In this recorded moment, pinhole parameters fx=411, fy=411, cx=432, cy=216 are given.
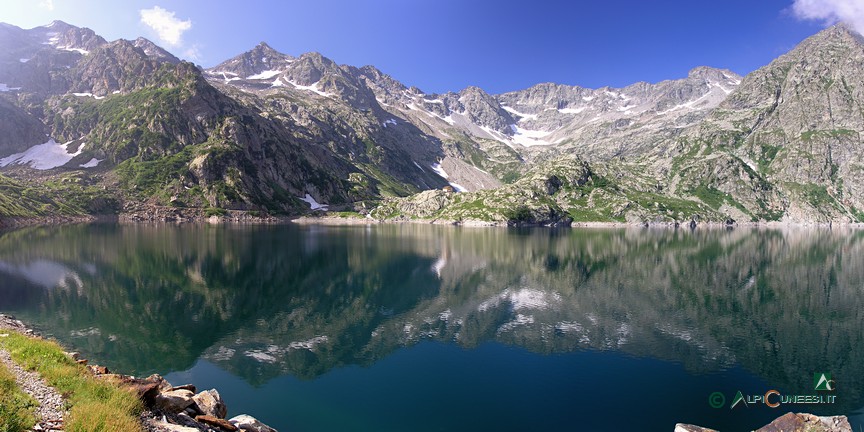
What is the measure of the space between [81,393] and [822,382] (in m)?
50.0

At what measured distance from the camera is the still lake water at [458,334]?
30391mm

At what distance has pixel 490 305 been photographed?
61.9 metres

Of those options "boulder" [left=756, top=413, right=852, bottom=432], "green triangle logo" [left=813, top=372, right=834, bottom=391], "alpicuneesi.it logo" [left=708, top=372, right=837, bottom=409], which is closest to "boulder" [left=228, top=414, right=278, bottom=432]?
"boulder" [left=756, top=413, right=852, bottom=432]

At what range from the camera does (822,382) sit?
34281 mm

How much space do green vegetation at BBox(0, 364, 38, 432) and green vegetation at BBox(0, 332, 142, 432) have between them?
1.01m

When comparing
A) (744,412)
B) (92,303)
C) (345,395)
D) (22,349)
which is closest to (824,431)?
(744,412)

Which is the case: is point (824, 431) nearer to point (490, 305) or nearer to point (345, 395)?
point (345, 395)

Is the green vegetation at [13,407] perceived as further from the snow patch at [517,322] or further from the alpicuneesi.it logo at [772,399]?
the snow patch at [517,322]

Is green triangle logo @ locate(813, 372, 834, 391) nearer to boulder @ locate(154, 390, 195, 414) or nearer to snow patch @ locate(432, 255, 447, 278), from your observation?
boulder @ locate(154, 390, 195, 414)

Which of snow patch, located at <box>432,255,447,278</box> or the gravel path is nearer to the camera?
the gravel path

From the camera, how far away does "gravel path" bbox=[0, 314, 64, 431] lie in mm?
13031

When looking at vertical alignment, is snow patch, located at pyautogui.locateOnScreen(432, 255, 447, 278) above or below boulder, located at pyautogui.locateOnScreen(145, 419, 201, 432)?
below

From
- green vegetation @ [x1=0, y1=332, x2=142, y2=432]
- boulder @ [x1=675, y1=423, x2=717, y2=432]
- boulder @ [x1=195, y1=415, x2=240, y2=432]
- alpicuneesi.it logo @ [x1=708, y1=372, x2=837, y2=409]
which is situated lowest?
alpicuneesi.it logo @ [x1=708, y1=372, x2=837, y2=409]

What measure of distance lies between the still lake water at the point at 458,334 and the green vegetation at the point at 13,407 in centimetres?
1614
